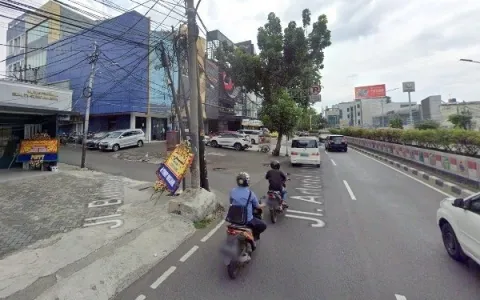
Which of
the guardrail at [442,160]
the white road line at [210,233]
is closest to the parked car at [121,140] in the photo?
the white road line at [210,233]

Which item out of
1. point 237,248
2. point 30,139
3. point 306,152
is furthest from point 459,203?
point 30,139

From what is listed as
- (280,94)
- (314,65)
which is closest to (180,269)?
(280,94)

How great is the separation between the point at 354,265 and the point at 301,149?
39.0 feet

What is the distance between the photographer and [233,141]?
27094 millimetres

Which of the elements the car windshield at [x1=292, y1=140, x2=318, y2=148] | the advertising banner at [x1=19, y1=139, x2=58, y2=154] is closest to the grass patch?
the car windshield at [x1=292, y1=140, x2=318, y2=148]

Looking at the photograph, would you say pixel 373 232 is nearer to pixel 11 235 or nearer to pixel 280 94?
pixel 11 235

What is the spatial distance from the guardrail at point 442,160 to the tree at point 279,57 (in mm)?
9177

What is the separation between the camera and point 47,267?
4285mm

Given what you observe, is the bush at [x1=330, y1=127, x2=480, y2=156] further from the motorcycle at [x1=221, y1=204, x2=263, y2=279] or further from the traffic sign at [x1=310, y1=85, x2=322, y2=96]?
the motorcycle at [x1=221, y1=204, x2=263, y2=279]

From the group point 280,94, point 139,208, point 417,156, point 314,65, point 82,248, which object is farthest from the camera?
point 314,65

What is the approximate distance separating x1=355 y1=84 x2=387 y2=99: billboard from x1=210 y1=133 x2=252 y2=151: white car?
209 ft

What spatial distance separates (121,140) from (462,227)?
24327 millimetres

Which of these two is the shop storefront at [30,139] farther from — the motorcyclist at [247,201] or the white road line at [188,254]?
the motorcyclist at [247,201]

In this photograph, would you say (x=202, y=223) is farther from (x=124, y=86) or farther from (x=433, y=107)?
(x=433, y=107)
